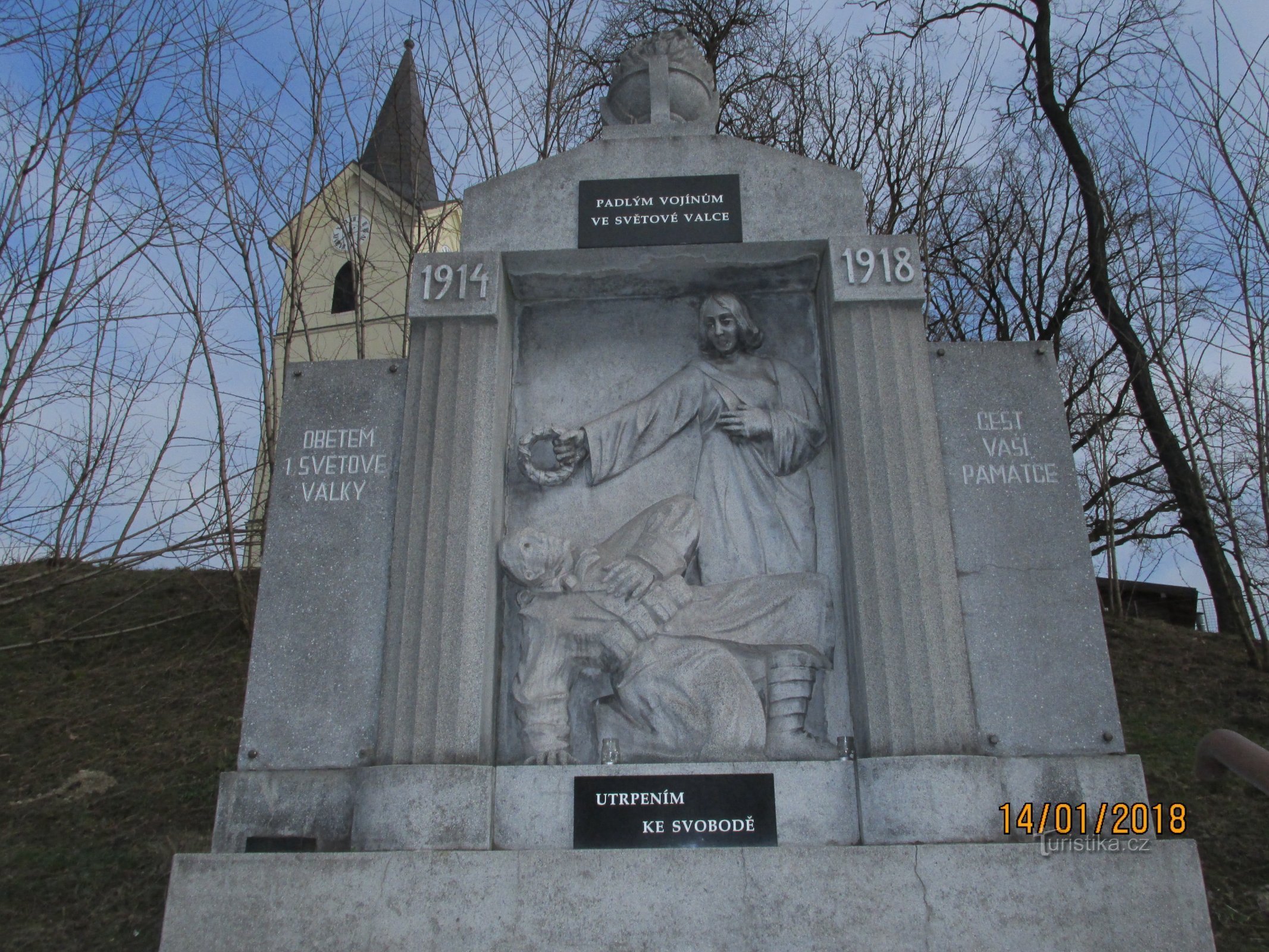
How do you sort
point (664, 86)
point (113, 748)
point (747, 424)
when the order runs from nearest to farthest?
point (747, 424) < point (664, 86) < point (113, 748)

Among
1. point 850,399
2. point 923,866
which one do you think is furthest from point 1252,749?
point 850,399

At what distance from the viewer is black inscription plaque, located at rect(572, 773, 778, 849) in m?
4.31

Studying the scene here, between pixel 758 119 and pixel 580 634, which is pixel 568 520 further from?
pixel 758 119

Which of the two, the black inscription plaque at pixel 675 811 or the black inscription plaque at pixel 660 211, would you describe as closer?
the black inscription plaque at pixel 675 811

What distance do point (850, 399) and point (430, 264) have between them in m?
2.28

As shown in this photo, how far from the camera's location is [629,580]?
4.97m

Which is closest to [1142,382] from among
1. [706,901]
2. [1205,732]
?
[1205,732]

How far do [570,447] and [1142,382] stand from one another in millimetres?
8617

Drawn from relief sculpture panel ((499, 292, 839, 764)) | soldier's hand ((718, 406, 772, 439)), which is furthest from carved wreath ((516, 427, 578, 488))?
soldier's hand ((718, 406, 772, 439))

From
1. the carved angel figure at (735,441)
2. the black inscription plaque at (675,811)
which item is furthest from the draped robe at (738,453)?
the black inscription plaque at (675,811)

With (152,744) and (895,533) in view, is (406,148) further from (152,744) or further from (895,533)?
(895,533)

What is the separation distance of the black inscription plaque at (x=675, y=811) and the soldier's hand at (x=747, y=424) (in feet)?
5.88

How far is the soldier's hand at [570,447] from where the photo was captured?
18.0ft

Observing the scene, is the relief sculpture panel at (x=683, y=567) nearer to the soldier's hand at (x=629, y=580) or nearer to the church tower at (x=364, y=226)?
the soldier's hand at (x=629, y=580)
